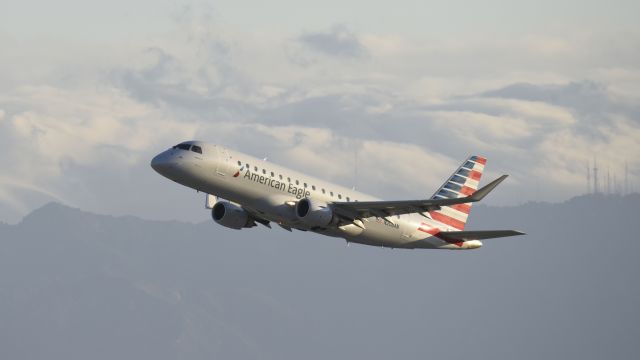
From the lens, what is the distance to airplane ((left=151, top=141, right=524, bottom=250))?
83.4 m

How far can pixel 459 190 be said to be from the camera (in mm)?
104812

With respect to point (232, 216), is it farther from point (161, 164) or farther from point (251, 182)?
point (161, 164)

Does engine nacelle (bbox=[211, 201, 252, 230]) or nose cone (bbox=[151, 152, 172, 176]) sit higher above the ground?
nose cone (bbox=[151, 152, 172, 176])

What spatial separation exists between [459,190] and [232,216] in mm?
23216

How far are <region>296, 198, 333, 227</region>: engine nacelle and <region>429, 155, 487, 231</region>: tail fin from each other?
1536 centimetres

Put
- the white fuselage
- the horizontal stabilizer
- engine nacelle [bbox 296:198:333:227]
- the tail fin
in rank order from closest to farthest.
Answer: the white fuselage → engine nacelle [bbox 296:198:333:227] → the horizontal stabilizer → the tail fin

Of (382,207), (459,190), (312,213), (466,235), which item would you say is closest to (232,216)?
(312,213)

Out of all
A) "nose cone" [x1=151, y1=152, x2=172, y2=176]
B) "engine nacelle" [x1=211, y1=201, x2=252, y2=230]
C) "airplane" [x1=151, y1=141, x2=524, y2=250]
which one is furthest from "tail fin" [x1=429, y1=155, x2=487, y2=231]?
"nose cone" [x1=151, y1=152, x2=172, y2=176]

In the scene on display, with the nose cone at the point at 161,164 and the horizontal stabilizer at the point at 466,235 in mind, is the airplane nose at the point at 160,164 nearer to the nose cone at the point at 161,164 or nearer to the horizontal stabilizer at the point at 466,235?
the nose cone at the point at 161,164

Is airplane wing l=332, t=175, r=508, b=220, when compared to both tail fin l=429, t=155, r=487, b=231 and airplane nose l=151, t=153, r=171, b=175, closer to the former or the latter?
tail fin l=429, t=155, r=487, b=231

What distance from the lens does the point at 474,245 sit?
314 ft

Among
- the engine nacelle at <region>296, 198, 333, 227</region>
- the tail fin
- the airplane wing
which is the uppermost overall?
the tail fin

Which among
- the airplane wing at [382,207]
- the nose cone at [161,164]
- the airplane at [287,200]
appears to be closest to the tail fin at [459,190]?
the airplane at [287,200]

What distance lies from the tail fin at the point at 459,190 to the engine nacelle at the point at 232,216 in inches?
632
